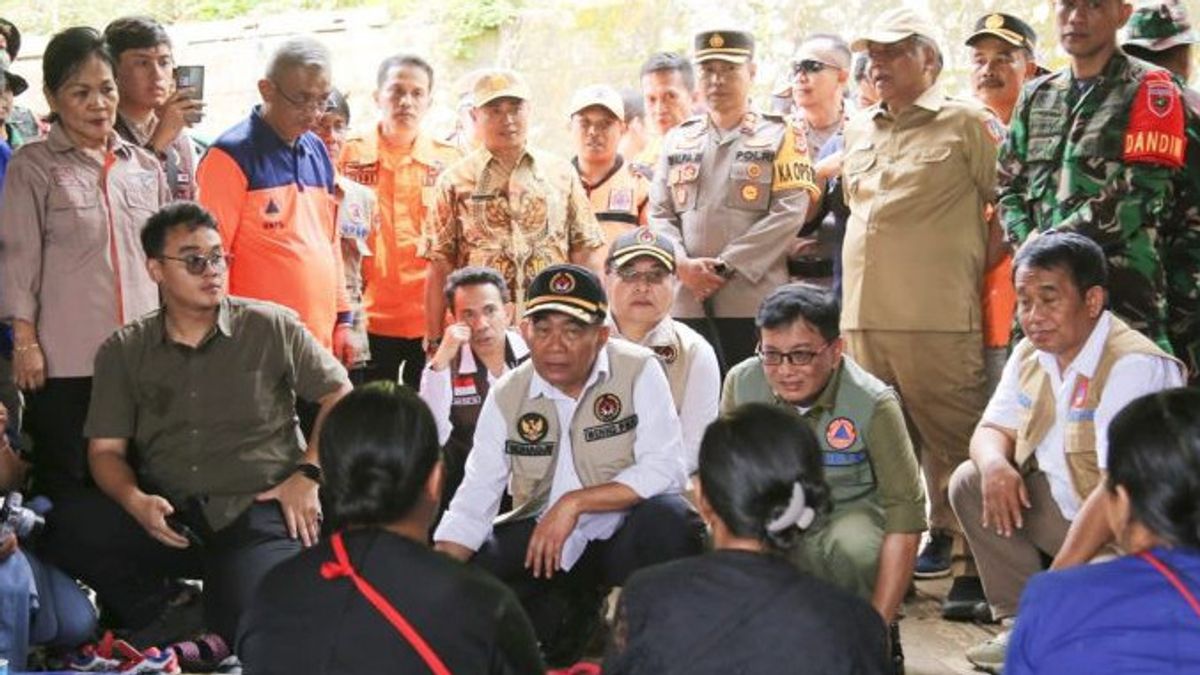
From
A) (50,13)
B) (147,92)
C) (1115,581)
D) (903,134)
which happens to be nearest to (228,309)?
(147,92)

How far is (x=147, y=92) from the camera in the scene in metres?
5.35

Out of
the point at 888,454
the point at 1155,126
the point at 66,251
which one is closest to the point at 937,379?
the point at 1155,126

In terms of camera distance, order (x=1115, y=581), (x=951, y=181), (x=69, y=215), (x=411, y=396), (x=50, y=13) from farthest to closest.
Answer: (x=50, y=13) < (x=951, y=181) < (x=69, y=215) < (x=411, y=396) < (x=1115, y=581)

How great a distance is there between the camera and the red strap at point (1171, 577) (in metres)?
2.51

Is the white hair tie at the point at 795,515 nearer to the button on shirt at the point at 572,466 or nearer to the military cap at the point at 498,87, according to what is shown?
the button on shirt at the point at 572,466

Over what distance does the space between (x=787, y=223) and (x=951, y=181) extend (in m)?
0.68

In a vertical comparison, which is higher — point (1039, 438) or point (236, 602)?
point (1039, 438)

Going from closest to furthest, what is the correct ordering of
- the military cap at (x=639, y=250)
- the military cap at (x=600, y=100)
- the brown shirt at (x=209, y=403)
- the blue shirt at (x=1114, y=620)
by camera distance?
the blue shirt at (x=1114, y=620)
the brown shirt at (x=209, y=403)
the military cap at (x=639, y=250)
the military cap at (x=600, y=100)

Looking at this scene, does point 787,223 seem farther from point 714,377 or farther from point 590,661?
point 590,661

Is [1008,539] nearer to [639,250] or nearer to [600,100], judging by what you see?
[639,250]

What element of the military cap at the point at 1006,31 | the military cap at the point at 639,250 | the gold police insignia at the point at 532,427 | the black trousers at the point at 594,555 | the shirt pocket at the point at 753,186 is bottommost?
the black trousers at the point at 594,555

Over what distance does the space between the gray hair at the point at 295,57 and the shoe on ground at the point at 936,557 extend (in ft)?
8.27

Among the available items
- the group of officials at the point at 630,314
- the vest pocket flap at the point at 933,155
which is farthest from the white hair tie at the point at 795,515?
the vest pocket flap at the point at 933,155

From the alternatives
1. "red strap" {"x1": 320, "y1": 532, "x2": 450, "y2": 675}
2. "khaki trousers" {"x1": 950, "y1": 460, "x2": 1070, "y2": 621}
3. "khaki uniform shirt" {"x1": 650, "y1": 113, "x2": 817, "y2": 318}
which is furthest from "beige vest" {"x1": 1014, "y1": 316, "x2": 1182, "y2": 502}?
"red strap" {"x1": 320, "y1": 532, "x2": 450, "y2": 675}
